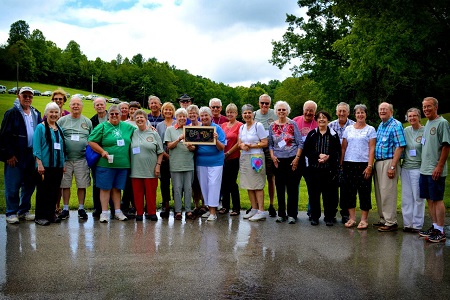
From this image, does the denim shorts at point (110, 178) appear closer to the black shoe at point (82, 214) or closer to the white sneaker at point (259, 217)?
the black shoe at point (82, 214)

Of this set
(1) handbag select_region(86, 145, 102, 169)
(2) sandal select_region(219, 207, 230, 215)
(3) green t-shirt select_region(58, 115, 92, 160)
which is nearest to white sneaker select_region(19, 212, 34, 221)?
(3) green t-shirt select_region(58, 115, 92, 160)

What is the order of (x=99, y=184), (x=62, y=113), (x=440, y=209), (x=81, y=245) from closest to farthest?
(x=81, y=245) < (x=440, y=209) < (x=99, y=184) < (x=62, y=113)

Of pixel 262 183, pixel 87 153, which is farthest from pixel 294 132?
pixel 87 153

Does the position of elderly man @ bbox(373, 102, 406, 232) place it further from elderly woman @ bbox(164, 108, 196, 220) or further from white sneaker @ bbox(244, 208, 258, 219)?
elderly woman @ bbox(164, 108, 196, 220)

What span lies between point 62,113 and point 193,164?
9.93 feet

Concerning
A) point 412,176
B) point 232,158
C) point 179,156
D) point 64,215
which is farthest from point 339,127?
point 64,215

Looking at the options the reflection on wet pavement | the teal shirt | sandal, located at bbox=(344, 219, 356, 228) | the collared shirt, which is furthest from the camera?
the collared shirt

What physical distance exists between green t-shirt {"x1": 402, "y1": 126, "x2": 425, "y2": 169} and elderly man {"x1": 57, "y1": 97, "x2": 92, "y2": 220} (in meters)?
5.85

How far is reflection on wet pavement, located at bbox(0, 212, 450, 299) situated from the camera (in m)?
4.47

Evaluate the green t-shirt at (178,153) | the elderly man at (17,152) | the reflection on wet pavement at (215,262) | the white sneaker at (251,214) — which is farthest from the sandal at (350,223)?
the elderly man at (17,152)

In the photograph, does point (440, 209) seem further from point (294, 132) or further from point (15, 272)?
point (15, 272)

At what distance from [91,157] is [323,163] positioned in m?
4.25

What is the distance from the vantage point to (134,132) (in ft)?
25.7

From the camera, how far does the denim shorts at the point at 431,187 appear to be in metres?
6.68
